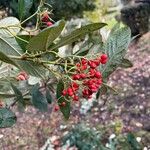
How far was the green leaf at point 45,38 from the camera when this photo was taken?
1309 mm

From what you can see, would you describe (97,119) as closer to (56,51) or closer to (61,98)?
(61,98)

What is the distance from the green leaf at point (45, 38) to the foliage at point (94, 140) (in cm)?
333

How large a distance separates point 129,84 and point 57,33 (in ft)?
20.0

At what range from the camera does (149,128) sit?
18.9ft

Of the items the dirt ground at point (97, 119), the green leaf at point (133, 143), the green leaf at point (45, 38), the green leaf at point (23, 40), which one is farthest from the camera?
the dirt ground at point (97, 119)

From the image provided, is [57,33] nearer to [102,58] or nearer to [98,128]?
[102,58]

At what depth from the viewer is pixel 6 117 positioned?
1903mm

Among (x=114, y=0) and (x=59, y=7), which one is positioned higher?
(x=59, y=7)

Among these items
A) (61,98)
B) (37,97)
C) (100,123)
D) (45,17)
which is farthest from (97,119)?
(45,17)

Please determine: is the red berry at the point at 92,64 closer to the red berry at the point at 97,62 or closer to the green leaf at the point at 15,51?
the red berry at the point at 97,62

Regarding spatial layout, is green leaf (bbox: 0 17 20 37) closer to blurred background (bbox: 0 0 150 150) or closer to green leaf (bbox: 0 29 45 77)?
green leaf (bbox: 0 29 45 77)

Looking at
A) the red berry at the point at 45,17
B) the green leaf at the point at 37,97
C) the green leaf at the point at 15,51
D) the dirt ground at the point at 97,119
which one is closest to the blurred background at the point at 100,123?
the dirt ground at the point at 97,119

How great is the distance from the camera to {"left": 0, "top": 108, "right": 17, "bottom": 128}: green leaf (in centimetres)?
188

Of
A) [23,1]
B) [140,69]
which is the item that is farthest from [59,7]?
[23,1]
